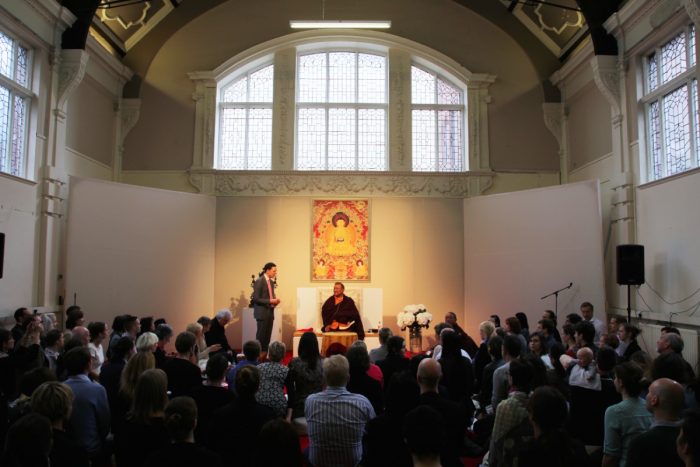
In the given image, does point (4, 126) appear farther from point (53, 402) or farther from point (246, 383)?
point (246, 383)

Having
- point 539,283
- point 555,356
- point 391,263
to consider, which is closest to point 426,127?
point 391,263

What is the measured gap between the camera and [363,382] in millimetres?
4008

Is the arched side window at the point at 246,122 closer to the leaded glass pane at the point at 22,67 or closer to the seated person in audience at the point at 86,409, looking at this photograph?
the leaded glass pane at the point at 22,67

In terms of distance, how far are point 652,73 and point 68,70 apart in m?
8.83

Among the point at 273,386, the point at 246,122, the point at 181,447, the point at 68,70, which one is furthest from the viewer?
the point at 246,122

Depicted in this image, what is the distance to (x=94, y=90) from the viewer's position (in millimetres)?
10359

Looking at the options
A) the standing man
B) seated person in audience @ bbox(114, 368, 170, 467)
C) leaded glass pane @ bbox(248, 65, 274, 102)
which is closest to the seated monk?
the standing man

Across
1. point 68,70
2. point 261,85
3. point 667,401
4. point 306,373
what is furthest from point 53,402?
point 261,85

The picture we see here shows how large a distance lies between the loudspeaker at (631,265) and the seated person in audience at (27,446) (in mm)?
7220

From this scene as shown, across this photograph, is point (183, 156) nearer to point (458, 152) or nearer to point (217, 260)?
point (217, 260)

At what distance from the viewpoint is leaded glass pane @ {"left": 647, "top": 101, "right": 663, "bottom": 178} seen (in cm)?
831

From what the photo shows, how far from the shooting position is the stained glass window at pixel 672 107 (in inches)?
297

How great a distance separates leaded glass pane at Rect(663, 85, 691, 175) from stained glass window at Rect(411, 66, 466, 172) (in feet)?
13.5

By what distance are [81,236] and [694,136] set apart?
8.85m
